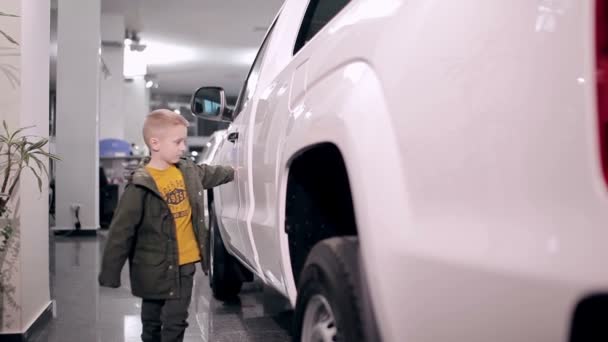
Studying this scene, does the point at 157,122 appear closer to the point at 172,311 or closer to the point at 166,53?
the point at 172,311

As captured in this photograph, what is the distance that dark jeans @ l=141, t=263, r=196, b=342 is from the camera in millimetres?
2529

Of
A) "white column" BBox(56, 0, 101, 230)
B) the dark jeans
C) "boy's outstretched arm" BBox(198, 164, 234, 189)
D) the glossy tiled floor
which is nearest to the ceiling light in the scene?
"white column" BBox(56, 0, 101, 230)

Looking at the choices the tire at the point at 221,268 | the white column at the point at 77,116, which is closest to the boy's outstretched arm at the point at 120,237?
the tire at the point at 221,268

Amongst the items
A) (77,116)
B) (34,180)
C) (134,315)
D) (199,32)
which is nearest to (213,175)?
(34,180)

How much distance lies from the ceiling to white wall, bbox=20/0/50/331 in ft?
25.3

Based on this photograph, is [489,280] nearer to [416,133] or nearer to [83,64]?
[416,133]

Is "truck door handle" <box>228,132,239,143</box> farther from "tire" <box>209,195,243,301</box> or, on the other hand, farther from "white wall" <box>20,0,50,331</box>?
Answer: "white wall" <box>20,0,50,331</box>

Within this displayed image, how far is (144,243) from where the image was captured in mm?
2479

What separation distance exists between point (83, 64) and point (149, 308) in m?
7.40

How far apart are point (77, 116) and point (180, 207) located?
7.27 meters

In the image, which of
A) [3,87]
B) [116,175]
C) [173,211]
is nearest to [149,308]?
[173,211]

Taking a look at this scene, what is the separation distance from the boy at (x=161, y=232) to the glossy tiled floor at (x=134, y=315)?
760 mm

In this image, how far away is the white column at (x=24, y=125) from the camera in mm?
3104

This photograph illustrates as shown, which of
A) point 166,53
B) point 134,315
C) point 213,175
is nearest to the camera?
point 213,175
